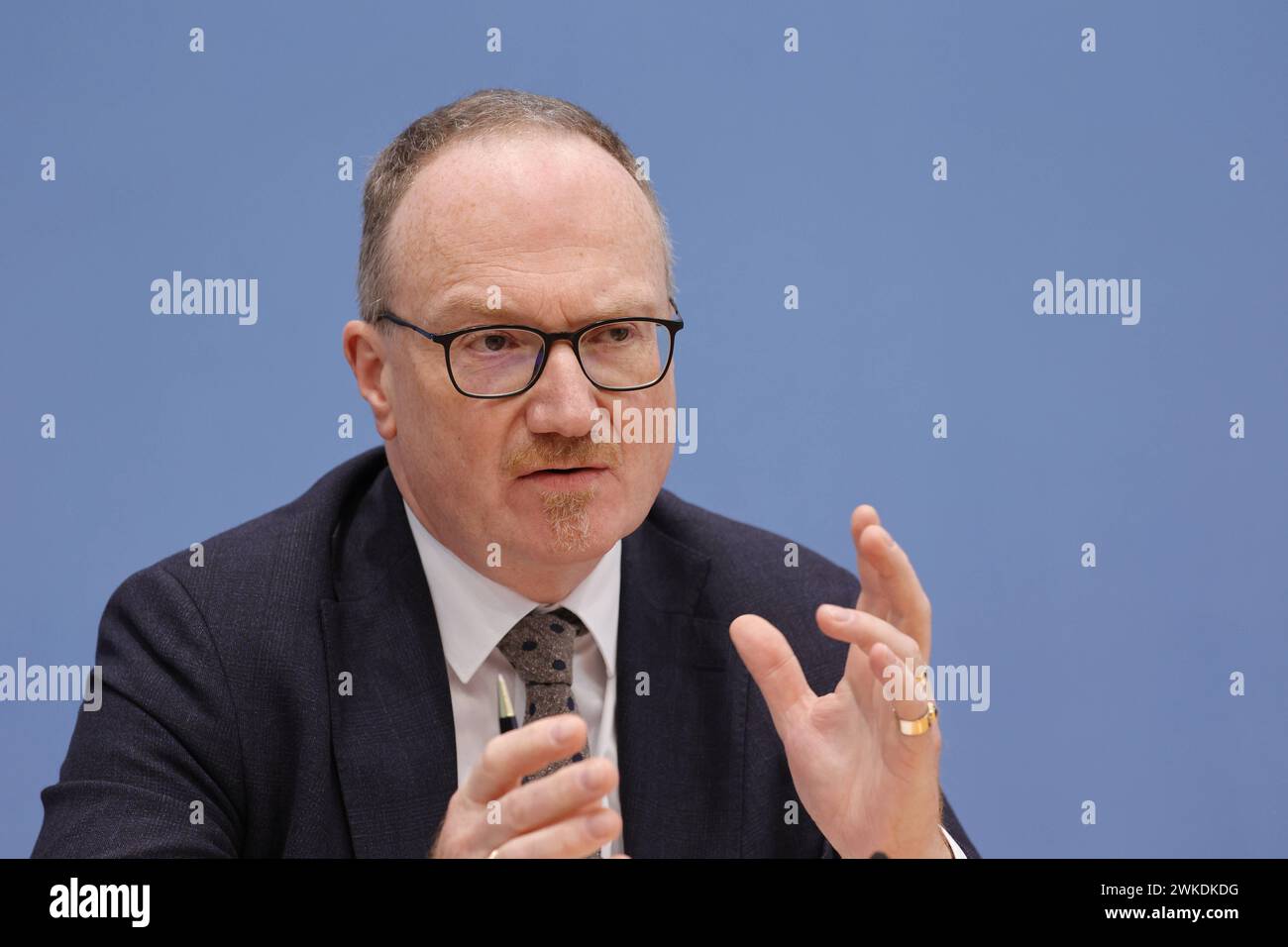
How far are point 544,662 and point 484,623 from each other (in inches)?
4.5

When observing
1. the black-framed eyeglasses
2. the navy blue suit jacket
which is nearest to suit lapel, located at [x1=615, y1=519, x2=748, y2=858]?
the navy blue suit jacket

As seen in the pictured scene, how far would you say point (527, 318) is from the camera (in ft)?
6.56

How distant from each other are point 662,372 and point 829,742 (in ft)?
2.05

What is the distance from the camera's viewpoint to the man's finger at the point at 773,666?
6.16 feet

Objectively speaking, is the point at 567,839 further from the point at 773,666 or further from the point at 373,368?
the point at 373,368

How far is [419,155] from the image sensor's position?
2.17 meters

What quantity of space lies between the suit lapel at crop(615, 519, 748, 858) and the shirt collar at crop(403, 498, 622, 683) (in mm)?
36

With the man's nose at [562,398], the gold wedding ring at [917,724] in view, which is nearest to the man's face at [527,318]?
the man's nose at [562,398]

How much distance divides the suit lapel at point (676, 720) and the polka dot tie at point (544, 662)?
0.10 m

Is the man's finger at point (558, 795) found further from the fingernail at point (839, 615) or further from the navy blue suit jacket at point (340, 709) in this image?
the navy blue suit jacket at point (340, 709)

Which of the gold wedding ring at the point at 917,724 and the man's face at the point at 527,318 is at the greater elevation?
the man's face at the point at 527,318

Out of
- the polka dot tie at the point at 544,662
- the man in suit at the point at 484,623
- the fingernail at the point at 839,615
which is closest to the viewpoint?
the fingernail at the point at 839,615

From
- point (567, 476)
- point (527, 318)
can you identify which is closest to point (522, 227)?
point (527, 318)
